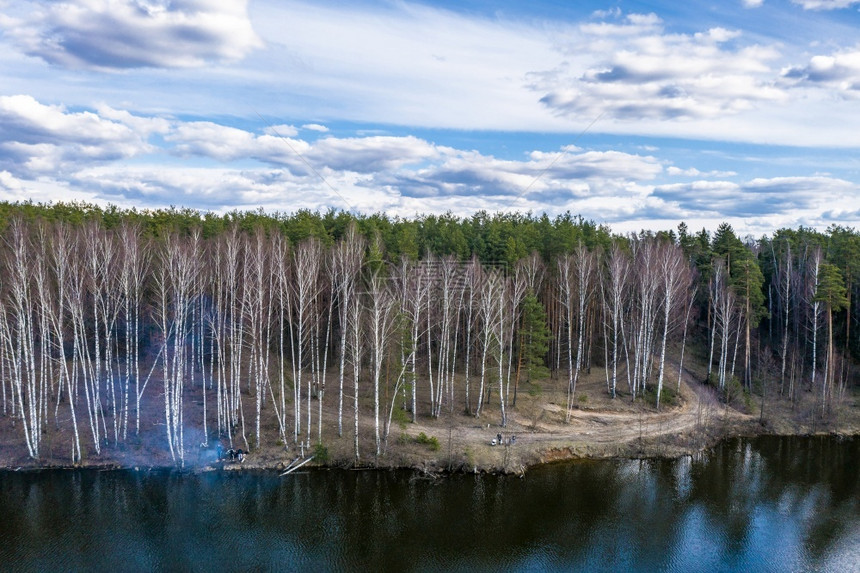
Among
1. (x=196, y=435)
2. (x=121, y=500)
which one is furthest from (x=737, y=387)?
(x=121, y=500)

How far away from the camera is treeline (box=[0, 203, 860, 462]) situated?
33281 millimetres

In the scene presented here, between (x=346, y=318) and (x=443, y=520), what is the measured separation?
14.1 meters

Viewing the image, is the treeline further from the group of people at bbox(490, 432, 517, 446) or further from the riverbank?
the group of people at bbox(490, 432, 517, 446)

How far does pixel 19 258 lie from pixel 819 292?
186 feet

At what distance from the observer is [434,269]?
135ft

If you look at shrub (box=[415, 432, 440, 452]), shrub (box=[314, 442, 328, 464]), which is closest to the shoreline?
shrub (box=[314, 442, 328, 464])

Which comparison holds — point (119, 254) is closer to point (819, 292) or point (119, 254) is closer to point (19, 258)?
point (19, 258)

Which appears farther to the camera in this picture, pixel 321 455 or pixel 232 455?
pixel 321 455

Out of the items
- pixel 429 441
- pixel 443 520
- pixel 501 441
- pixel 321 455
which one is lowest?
pixel 443 520

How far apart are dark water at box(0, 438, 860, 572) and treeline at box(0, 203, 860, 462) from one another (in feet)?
14.2

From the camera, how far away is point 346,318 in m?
35.0

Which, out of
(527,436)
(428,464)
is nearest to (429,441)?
(428,464)

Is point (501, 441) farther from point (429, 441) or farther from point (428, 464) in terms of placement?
point (428, 464)

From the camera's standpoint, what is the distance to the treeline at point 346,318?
3328 cm
